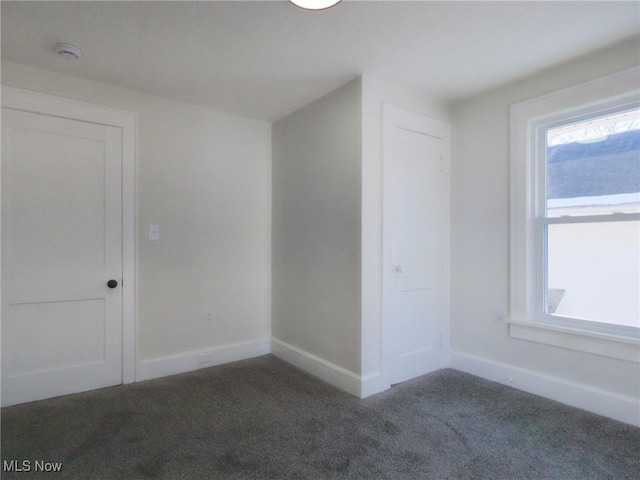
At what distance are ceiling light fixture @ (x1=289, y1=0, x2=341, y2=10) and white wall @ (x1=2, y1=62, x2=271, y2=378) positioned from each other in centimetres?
175

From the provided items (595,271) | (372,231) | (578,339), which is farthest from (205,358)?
(595,271)

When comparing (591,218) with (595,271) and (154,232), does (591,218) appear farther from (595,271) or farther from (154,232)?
(154,232)

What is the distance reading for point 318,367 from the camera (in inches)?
117

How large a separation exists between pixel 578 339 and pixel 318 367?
1904 millimetres

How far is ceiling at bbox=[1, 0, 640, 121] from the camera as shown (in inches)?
74.2

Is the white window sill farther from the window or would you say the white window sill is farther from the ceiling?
the ceiling

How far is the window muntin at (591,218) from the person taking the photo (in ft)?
7.45

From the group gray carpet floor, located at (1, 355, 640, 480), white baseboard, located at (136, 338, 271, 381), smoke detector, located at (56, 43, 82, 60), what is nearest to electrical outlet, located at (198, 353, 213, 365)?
white baseboard, located at (136, 338, 271, 381)

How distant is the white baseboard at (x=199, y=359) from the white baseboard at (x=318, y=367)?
20cm

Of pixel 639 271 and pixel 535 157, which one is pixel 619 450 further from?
pixel 535 157

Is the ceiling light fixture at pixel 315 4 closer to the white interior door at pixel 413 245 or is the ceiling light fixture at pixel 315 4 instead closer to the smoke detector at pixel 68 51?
the white interior door at pixel 413 245

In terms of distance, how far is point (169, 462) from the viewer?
183cm

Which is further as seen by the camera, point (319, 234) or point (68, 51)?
point (319, 234)

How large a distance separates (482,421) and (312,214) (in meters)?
1.97
